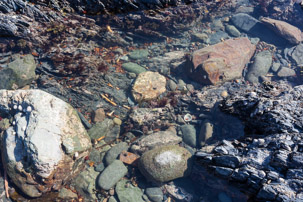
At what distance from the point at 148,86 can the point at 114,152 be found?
9.67 ft

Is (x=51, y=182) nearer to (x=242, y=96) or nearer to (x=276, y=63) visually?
(x=242, y=96)

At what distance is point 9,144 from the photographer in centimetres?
563

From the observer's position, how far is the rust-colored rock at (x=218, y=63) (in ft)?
26.2

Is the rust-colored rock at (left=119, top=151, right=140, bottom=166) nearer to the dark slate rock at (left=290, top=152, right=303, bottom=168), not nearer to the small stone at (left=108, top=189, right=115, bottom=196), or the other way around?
the small stone at (left=108, top=189, right=115, bottom=196)

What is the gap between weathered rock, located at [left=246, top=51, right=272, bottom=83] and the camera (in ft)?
30.3

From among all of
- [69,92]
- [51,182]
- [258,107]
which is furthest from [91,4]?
[258,107]

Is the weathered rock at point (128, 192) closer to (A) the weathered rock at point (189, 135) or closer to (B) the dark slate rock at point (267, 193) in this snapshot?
(A) the weathered rock at point (189, 135)

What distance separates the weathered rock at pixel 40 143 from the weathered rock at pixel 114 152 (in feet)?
3.29

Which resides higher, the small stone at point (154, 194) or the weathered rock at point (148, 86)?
the weathered rock at point (148, 86)

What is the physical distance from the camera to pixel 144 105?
774 cm

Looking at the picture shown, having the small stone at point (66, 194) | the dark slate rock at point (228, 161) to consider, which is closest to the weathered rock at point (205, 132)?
the dark slate rock at point (228, 161)

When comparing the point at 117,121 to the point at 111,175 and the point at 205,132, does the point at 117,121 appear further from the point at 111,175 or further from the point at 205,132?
the point at 205,132

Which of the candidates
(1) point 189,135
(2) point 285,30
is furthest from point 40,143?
(2) point 285,30

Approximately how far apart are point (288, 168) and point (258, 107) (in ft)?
5.51
